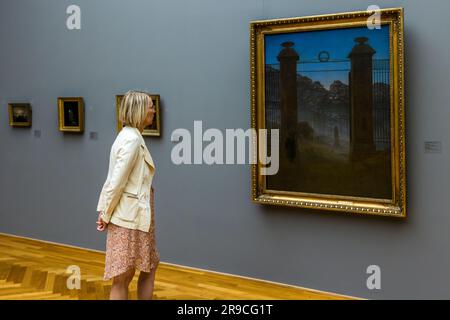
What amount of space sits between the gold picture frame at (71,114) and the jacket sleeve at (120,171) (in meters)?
4.22

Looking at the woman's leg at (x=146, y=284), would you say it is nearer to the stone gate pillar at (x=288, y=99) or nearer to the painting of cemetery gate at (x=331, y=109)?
the painting of cemetery gate at (x=331, y=109)

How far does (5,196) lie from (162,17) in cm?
490

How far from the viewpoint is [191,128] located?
7676 mm

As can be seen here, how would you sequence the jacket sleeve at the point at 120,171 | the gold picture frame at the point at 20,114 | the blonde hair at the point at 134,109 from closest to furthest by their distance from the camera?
the jacket sleeve at the point at 120,171
the blonde hair at the point at 134,109
the gold picture frame at the point at 20,114

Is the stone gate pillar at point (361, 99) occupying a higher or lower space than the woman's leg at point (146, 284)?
higher

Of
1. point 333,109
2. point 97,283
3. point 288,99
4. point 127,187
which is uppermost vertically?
point 288,99

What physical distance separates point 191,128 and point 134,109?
2.63m

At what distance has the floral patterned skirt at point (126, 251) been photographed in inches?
197

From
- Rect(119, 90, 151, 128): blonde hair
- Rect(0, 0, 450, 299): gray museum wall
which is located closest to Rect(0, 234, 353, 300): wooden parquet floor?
Rect(0, 0, 450, 299): gray museum wall

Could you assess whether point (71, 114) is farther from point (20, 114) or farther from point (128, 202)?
point (128, 202)

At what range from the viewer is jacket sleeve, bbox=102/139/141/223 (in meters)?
4.91

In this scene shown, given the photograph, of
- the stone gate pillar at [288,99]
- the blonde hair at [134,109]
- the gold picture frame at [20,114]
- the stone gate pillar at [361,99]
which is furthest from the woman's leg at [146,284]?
the gold picture frame at [20,114]

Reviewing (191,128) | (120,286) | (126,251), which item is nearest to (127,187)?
(126,251)

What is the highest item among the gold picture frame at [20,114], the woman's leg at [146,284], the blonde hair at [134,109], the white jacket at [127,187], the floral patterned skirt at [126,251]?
the gold picture frame at [20,114]
